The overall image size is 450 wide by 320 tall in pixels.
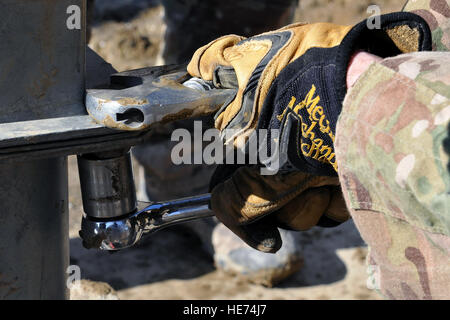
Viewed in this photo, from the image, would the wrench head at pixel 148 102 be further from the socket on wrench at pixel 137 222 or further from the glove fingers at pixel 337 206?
the glove fingers at pixel 337 206

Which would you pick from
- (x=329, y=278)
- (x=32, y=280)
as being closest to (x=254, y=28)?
(x=329, y=278)

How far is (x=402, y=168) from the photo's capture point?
2.34ft

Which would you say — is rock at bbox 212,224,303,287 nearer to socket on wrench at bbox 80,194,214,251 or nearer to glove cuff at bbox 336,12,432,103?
socket on wrench at bbox 80,194,214,251

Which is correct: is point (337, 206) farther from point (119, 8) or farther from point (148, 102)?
point (119, 8)

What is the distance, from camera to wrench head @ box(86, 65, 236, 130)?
87cm

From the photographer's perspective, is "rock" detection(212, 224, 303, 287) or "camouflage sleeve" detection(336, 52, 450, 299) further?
"rock" detection(212, 224, 303, 287)

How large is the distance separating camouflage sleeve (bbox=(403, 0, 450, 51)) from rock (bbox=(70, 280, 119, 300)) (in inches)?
57.8

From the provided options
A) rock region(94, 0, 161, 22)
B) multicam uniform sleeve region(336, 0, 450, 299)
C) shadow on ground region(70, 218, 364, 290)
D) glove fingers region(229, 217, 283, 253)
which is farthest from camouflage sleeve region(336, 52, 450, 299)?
rock region(94, 0, 161, 22)

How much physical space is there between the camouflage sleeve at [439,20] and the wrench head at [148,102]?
0.34 metres

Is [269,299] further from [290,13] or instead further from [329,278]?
[290,13]

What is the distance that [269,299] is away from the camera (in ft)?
6.95

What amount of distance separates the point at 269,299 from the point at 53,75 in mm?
1423
